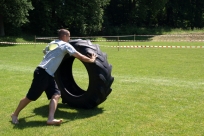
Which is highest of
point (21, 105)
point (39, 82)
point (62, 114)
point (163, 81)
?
point (39, 82)

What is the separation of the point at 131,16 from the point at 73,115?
53.1m

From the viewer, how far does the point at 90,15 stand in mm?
45281

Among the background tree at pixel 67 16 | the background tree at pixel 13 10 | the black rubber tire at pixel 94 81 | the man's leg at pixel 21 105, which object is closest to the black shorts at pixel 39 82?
the man's leg at pixel 21 105

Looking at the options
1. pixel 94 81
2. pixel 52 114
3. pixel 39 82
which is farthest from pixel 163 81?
pixel 39 82

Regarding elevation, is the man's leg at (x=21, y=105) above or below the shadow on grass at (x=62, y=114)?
above

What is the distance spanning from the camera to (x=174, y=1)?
6131cm

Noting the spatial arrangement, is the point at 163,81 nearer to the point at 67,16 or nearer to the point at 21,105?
the point at 21,105

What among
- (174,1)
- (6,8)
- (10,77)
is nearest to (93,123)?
(10,77)

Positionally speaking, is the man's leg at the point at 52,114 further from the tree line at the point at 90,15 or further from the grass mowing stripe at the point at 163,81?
the tree line at the point at 90,15

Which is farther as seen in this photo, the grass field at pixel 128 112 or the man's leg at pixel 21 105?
the man's leg at pixel 21 105

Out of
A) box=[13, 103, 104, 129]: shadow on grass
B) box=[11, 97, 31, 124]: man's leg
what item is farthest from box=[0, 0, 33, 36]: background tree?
box=[11, 97, 31, 124]: man's leg

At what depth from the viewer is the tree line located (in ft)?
117

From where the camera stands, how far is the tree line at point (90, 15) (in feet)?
117

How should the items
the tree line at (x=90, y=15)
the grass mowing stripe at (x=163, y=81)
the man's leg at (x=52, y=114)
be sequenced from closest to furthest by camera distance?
the man's leg at (x=52, y=114), the grass mowing stripe at (x=163, y=81), the tree line at (x=90, y=15)
